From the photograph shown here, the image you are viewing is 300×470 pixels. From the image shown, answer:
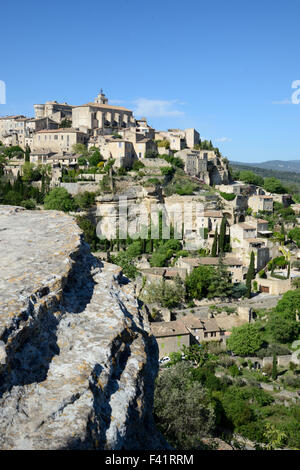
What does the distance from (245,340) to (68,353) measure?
1039 inches

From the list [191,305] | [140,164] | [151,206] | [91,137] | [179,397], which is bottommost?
[191,305]

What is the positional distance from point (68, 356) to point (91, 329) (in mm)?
492

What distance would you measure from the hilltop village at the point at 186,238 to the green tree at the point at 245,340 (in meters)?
0.09

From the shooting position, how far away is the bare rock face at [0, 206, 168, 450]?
327 centimetres

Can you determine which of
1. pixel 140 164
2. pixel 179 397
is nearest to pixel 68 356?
pixel 179 397

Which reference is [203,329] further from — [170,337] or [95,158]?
[95,158]

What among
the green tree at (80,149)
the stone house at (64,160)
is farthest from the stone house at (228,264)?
the green tree at (80,149)

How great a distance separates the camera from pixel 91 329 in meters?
4.38

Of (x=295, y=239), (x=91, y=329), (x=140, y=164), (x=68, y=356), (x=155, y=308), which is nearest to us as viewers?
(x=68, y=356)

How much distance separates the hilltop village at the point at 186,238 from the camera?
2414 centimetres

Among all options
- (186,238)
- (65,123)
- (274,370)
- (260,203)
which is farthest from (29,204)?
(274,370)

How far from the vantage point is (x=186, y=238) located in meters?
44.1

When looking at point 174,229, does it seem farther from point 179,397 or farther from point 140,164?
point 179,397

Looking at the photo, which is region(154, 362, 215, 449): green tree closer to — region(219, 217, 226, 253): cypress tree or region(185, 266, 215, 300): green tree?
region(185, 266, 215, 300): green tree
